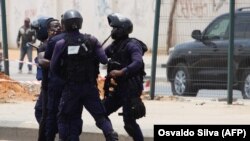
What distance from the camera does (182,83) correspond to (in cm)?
1745

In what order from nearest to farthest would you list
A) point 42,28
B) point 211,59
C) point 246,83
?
point 42,28, point 246,83, point 211,59

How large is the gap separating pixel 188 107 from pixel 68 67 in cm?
607

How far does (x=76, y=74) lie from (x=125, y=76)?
68 centimetres

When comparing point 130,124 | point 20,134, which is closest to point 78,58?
point 130,124

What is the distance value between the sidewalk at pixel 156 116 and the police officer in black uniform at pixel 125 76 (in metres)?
1.17

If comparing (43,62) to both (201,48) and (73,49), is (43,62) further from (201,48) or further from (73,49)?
(201,48)

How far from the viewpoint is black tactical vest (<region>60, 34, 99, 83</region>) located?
10320mm

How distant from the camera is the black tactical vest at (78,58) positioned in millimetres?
10320

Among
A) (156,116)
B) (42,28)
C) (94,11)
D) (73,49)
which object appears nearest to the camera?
(73,49)

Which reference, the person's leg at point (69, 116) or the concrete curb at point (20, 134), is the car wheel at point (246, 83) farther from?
the person's leg at point (69, 116)

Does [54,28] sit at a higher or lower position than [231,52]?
higher

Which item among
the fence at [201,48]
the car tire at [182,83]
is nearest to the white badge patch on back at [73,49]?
the fence at [201,48]

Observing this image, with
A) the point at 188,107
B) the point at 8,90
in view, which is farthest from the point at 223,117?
the point at 8,90

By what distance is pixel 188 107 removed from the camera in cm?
1614
